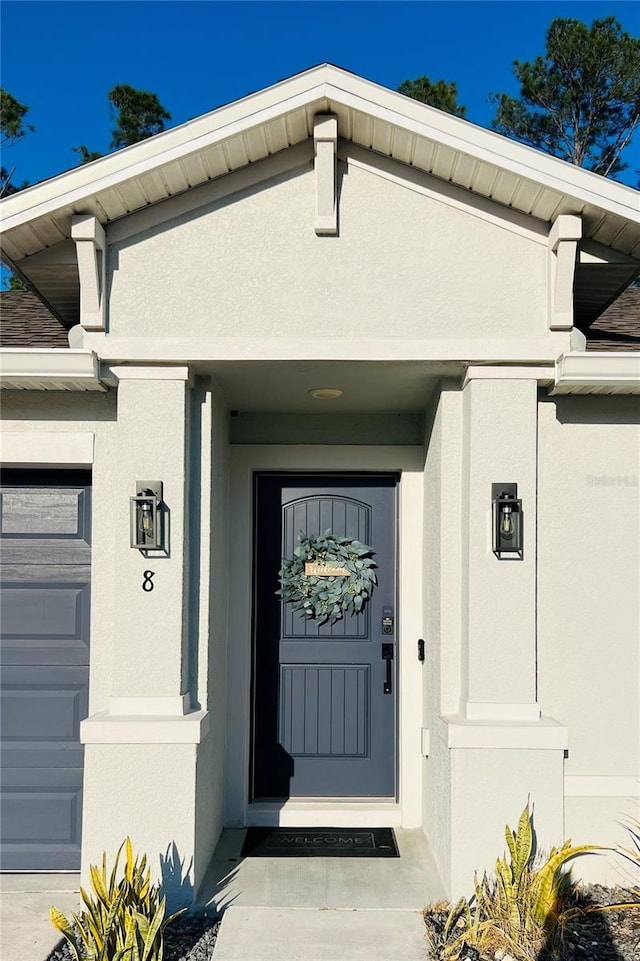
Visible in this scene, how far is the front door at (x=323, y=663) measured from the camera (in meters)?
5.56

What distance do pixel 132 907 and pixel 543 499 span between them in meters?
3.13

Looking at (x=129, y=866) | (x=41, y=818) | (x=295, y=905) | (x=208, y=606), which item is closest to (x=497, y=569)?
(x=208, y=606)

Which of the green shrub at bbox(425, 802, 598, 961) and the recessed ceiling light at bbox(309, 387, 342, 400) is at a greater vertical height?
the recessed ceiling light at bbox(309, 387, 342, 400)

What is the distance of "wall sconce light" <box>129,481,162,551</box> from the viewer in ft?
14.2

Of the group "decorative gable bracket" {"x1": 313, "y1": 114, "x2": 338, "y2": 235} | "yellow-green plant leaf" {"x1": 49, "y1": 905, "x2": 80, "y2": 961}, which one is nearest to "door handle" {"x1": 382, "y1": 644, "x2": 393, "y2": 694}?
"yellow-green plant leaf" {"x1": 49, "y1": 905, "x2": 80, "y2": 961}

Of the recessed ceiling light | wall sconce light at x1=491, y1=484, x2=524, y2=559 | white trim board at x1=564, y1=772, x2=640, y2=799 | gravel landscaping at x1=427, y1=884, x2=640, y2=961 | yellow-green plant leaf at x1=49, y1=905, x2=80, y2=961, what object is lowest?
gravel landscaping at x1=427, y1=884, x2=640, y2=961

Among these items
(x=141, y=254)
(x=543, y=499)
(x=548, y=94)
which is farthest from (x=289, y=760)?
(x=548, y=94)

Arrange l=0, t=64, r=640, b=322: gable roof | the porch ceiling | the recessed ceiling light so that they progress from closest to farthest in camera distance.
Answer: l=0, t=64, r=640, b=322: gable roof
the porch ceiling
the recessed ceiling light

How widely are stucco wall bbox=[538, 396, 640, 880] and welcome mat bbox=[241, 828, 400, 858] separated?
1287 mm

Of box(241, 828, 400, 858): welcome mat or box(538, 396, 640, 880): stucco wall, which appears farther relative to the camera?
box(241, 828, 400, 858): welcome mat

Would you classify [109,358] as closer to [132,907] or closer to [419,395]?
[419,395]

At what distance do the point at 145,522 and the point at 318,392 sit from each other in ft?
4.86

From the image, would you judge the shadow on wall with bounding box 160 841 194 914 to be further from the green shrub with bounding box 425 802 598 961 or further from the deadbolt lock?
the deadbolt lock

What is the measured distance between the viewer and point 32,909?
4258 millimetres
